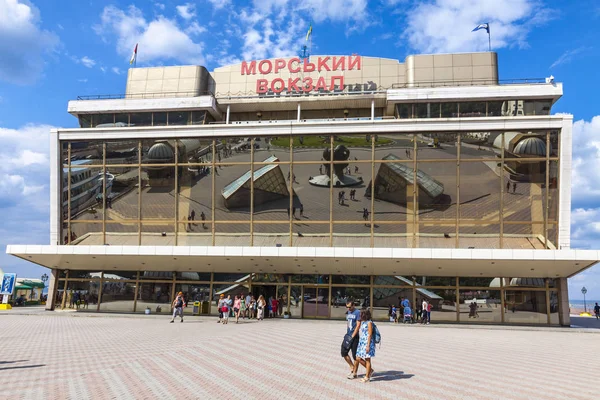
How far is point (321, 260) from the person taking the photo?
3181 cm

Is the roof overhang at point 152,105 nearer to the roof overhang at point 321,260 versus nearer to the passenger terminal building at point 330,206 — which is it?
the passenger terminal building at point 330,206

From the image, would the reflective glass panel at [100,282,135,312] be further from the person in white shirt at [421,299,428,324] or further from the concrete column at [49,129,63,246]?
the person in white shirt at [421,299,428,324]

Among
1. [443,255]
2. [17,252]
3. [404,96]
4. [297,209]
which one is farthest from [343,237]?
[17,252]

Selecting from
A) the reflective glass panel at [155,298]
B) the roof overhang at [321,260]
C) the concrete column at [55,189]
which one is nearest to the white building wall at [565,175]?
the roof overhang at [321,260]

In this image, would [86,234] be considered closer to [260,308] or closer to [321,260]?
[260,308]

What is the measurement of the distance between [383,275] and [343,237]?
3.94m

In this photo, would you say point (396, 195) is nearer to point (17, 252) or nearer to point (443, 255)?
point (443, 255)

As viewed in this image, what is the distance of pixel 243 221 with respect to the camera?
33.5 m

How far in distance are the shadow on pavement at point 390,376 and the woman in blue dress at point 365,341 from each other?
37cm

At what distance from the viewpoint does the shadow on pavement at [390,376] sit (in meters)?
12.5

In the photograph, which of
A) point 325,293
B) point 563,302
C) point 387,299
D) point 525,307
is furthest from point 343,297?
point 563,302

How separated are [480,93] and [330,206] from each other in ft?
41.2

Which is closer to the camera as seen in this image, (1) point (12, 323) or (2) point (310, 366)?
(2) point (310, 366)

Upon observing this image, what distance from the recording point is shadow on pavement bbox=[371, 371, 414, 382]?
12.5 m
